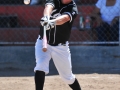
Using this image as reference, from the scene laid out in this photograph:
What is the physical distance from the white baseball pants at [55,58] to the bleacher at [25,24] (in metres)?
3.36

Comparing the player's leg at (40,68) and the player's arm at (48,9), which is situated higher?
the player's arm at (48,9)

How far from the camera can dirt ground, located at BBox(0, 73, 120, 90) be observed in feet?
20.0

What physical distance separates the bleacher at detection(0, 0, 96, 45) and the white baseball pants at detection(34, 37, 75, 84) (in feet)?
11.0

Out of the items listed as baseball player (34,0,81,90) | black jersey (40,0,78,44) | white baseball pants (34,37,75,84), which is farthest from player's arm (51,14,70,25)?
white baseball pants (34,37,75,84)

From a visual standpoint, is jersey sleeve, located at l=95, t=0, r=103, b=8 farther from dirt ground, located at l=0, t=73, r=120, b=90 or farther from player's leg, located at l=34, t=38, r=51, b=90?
player's leg, located at l=34, t=38, r=51, b=90

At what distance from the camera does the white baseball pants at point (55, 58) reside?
14.9 ft

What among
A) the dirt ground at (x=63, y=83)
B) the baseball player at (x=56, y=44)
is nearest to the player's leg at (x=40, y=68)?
the baseball player at (x=56, y=44)

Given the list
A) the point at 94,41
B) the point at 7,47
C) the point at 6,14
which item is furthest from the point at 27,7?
the point at 94,41

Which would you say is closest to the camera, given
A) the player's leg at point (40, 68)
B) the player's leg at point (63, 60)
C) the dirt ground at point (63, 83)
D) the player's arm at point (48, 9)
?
the player's arm at point (48, 9)

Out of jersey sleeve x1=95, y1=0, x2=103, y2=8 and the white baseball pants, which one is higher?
jersey sleeve x1=95, y1=0, x2=103, y2=8

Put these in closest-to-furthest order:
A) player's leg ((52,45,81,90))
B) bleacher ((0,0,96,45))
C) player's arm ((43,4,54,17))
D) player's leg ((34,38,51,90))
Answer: player's arm ((43,4,54,17)) → player's leg ((34,38,51,90)) → player's leg ((52,45,81,90)) → bleacher ((0,0,96,45))

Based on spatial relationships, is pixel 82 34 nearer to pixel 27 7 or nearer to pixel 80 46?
pixel 80 46

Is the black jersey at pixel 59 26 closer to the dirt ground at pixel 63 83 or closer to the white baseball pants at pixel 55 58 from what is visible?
the white baseball pants at pixel 55 58

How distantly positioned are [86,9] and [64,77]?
3.63m
